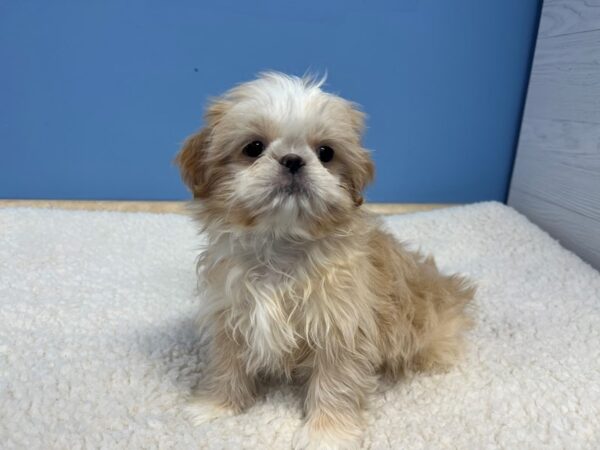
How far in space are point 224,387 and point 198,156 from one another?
562 mm

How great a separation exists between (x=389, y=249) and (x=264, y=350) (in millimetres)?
416

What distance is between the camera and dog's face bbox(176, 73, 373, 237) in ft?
3.26

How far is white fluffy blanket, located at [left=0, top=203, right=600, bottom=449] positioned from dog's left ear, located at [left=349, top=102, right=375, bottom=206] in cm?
55

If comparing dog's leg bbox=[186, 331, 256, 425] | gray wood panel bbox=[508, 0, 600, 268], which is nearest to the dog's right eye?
dog's leg bbox=[186, 331, 256, 425]

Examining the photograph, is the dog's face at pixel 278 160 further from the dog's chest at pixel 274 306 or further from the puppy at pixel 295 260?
the dog's chest at pixel 274 306

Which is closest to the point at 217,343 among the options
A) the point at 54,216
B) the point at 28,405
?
the point at 28,405

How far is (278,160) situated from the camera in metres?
1.00

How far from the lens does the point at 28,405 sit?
3.90 ft

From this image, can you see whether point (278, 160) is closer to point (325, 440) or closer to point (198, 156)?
point (198, 156)

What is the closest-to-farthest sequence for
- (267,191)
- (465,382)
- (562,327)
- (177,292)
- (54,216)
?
(267,191), (465,382), (562,327), (177,292), (54,216)

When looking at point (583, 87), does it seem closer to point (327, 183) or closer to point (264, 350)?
point (327, 183)

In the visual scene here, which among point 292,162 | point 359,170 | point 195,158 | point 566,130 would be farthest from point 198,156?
point 566,130

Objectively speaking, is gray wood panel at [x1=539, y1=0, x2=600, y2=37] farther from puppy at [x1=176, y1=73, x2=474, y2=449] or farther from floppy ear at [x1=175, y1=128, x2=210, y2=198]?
floppy ear at [x1=175, y1=128, x2=210, y2=198]

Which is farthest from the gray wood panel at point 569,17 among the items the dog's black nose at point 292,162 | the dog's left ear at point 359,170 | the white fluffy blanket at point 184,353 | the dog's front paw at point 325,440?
the dog's front paw at point 325,440
